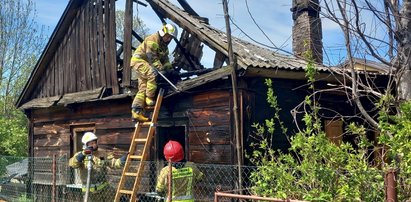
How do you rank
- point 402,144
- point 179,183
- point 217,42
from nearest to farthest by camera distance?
point 402,144 < point 179,183 < point 217,42

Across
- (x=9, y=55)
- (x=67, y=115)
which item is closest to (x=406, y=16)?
(x=67, y=115)

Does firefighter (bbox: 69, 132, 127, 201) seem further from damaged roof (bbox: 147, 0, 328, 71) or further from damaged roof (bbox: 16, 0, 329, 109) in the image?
damaged roof (bbox: 147, 0, 328, 71)

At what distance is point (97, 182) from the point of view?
7.98 m

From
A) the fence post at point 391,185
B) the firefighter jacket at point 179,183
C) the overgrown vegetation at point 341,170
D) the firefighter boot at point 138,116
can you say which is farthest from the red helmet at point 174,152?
the fence post at point 391,185

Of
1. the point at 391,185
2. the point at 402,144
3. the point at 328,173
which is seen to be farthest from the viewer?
the point at 328,173

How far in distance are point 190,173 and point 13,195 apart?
26.8 ft

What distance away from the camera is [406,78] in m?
4.59

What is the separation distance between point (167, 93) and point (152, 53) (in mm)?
737

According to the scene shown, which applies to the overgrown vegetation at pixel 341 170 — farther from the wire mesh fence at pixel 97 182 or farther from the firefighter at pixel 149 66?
the firefighter at pixel 149 66

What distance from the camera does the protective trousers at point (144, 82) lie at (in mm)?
7539

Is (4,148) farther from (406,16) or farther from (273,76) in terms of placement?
(406,16)

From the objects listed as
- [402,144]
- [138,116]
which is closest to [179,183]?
[138,116]

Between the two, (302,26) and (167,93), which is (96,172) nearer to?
(167,93)

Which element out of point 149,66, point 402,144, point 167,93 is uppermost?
point 149,66
